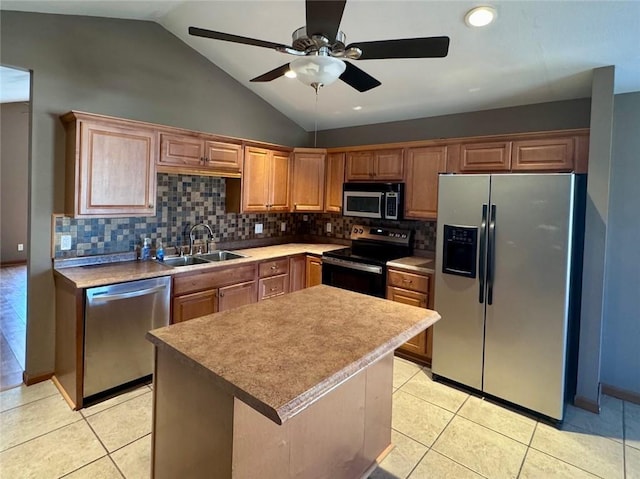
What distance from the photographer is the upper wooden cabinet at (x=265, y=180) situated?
3861 mm

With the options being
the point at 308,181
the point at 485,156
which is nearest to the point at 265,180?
the point at 308,181

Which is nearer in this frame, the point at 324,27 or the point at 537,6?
the point at 324,27

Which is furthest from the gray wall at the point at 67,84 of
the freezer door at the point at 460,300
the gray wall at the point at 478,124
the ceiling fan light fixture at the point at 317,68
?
the freezer door at the point at 460,300

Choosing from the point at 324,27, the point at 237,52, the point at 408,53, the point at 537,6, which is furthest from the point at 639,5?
the point at 237,52

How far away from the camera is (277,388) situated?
112cm

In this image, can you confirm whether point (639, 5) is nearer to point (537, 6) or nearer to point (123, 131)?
point (537, 6)

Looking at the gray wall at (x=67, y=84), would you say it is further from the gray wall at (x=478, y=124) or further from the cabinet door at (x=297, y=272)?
the gray wall at (x=478, y=124)

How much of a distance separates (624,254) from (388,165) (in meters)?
2.16

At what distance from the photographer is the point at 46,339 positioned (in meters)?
2.89

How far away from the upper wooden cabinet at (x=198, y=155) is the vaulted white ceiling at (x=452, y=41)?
2.87ft

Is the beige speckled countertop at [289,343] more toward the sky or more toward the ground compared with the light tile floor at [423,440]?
more toward the sky

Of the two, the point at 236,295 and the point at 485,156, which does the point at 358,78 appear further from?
the point at 236,295

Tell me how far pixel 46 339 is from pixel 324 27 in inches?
121

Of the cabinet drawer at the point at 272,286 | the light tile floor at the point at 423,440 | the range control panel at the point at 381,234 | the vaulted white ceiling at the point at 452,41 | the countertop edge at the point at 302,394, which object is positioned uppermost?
the vaulted white ceiling at the point at 452,41
